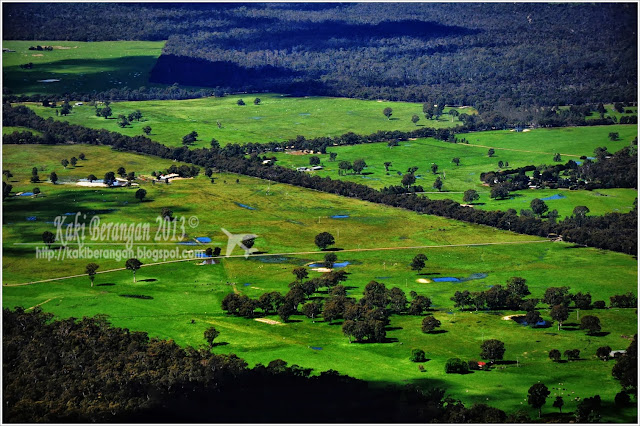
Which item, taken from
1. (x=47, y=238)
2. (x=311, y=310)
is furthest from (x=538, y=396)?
(x=47, y=238)

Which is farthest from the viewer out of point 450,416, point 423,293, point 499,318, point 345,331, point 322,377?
point 423,293

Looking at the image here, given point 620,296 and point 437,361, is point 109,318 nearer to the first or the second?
point 437,361

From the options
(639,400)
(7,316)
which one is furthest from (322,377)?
(7,316)

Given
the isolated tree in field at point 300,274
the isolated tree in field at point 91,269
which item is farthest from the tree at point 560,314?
the isolated tree in field at point 91,269

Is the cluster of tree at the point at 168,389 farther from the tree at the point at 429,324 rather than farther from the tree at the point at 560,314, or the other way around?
the tree at the point at 560,314

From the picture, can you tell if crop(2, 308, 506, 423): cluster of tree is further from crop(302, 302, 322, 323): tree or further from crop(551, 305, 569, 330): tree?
crop(551, 305, 569, 330): tree
